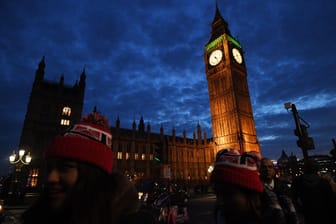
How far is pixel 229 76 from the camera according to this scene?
40.8m

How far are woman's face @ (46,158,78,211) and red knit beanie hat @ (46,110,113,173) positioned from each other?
9 centimetres

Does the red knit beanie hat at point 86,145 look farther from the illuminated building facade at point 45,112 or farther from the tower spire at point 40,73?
the tower spire at point 40,73

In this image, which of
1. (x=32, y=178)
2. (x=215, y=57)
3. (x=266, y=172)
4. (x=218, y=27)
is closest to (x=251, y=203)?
(x=266, y=172)

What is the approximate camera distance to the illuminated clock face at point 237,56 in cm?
4347

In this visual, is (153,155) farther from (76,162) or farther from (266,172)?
(76,162)

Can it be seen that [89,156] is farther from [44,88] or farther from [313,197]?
[44,88]

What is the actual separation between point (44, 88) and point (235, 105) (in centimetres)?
3642

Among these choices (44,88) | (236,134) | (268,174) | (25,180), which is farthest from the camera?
(236,134)

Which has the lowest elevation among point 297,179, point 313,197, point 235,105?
point 313,197

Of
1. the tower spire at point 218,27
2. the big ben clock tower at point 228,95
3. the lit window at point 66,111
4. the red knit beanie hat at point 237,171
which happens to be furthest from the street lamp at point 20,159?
the tower spire at point 218,27

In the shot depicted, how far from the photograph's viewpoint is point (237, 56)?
44344 millimetres

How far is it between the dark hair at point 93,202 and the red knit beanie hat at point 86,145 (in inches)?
2.4

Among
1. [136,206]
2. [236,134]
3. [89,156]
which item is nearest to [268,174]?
[136,206]

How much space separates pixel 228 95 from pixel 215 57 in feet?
33.4
